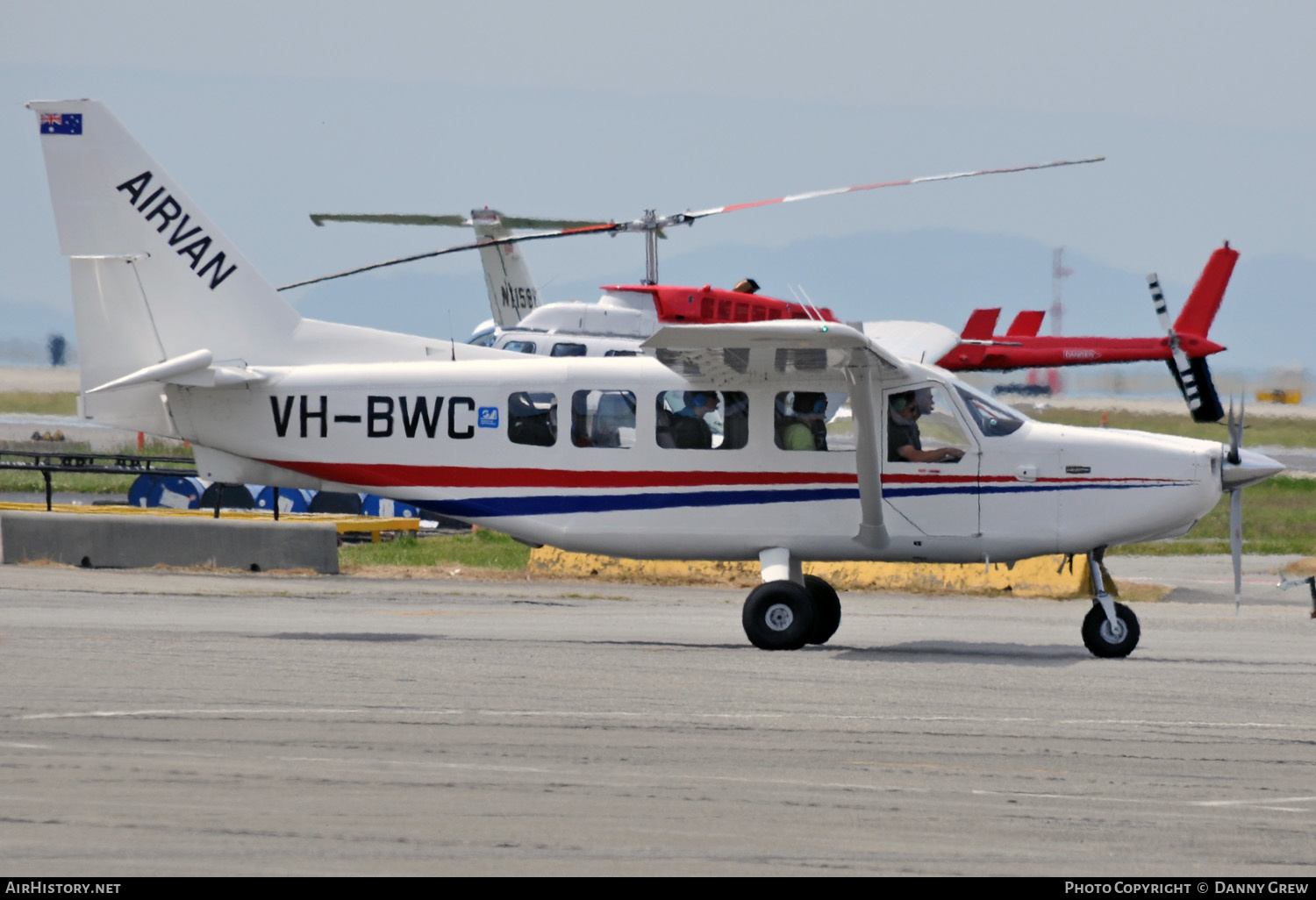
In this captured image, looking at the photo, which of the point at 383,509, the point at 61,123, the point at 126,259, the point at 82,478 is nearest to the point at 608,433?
the point at 126,259

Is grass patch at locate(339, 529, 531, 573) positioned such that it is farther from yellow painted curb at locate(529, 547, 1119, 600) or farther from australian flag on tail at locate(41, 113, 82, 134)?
australian flag on tail at locate(41, 113, 82, 134)

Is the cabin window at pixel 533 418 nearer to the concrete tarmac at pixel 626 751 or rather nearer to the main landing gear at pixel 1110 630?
the concrete tarmac at pixel 626 751

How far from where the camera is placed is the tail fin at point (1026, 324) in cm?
3506

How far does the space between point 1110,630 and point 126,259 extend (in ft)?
29.8

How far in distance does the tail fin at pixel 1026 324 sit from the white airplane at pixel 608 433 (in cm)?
2249

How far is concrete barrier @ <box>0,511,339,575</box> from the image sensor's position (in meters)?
18.9

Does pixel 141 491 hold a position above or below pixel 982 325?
below

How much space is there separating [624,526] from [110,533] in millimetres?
8627

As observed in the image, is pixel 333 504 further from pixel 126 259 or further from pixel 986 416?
pixel 986 416

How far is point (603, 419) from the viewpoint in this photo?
13.2m

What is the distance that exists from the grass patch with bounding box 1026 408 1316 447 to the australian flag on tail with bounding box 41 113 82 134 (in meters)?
30.3

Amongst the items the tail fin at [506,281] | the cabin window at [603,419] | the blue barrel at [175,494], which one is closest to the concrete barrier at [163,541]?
the cabin window at [603,419]

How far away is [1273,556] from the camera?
986 inches

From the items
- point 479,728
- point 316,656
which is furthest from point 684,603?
point 479,728
